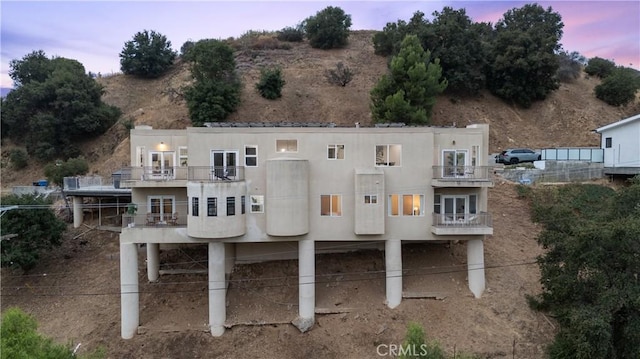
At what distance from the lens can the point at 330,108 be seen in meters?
50.1

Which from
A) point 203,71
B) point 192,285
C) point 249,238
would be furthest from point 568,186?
point 203,71

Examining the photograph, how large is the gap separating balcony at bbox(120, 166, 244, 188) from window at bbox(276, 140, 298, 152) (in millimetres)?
2269

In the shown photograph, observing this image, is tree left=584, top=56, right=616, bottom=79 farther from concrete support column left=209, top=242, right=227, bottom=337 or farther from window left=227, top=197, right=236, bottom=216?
concrete support column left=209, top=242, right=227, bottom=337

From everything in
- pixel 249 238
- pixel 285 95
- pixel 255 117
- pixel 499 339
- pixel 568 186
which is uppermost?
pixel 285 95

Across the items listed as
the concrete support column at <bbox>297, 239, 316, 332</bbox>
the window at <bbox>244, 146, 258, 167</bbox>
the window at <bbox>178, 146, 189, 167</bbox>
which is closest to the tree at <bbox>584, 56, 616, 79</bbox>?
the concrete support column at <bbox>297, 239, 316, 332</bbox>

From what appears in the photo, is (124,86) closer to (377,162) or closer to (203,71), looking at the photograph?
(203,71)

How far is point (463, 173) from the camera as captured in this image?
2191 centimetres

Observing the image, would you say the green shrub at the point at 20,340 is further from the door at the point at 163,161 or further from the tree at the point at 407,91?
the tree at the point at 407,91

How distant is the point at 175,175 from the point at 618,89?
57.5m

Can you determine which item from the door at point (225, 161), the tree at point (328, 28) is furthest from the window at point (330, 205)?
the tree at point (328, 28)

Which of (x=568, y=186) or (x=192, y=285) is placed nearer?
(x=192, y=285)

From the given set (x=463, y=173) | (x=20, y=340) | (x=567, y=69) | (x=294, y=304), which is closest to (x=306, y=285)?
(x=294, y=304)

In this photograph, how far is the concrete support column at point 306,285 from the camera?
70.0 feet

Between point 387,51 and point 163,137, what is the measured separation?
157 feet
